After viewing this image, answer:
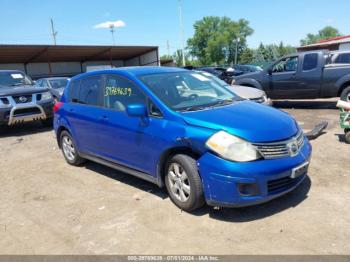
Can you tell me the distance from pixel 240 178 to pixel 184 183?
763mm

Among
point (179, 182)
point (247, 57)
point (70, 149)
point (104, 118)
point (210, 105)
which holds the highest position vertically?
point (210, 105)

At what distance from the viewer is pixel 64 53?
32281 millimetres

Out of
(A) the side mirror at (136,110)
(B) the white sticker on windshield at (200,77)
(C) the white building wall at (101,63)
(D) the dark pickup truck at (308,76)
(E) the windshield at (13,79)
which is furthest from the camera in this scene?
(C) the white building wall at (101,63)

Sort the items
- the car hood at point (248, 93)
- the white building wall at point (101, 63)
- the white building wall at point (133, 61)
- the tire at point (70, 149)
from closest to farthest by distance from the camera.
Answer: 1. the tire at point (70, 149)
2. the car hood at point (248, 93)
3. the white building wall at point (101, 63)
4. the white building wall at point (133, 61)

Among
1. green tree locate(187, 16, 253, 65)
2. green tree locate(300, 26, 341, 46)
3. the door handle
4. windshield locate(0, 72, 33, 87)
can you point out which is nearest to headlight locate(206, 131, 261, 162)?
the door handle

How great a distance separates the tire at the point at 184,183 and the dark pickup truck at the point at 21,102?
22.8ft

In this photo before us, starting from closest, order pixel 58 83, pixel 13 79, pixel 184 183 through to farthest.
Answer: pixel 184 183 → pixel 13 79 → pixel 58 83

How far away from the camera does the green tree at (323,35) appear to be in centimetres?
13607

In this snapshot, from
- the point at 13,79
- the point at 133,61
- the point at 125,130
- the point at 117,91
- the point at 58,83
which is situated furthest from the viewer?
the point at 133,61

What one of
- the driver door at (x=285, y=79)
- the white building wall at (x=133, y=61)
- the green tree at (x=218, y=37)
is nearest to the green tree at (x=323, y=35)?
the green tree at (x=218, y=37)

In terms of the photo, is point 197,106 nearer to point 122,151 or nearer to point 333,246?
point 122,151

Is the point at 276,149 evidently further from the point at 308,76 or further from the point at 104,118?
the point at 308,76

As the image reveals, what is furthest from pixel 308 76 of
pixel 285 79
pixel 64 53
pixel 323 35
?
pixel 323 35

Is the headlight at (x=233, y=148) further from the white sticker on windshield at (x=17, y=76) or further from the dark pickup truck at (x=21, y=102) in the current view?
the white sticker on windshield at (x=17, y=76)
